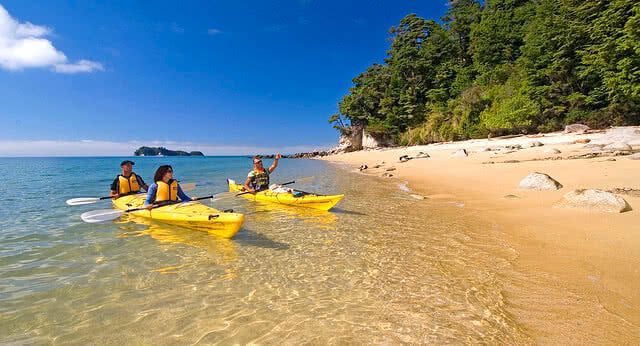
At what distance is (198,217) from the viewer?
6945mm

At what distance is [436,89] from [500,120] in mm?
18180

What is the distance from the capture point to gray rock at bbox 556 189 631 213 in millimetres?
6676

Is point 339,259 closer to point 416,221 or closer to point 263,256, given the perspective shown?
point 263,256

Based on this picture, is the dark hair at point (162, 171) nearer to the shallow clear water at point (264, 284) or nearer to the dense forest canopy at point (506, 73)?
the shallow clear water at point (264, 284)

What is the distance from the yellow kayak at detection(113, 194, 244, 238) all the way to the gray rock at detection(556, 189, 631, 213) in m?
8.26

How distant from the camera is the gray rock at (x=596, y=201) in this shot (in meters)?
6.68

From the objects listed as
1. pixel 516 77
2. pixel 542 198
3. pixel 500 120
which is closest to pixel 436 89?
pixel 516 77

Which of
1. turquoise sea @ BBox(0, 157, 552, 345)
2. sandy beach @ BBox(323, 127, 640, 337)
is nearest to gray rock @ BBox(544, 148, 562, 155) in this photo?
sandy beach @ BBox(323, 127, 640, 337)

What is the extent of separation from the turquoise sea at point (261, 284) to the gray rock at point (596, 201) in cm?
258

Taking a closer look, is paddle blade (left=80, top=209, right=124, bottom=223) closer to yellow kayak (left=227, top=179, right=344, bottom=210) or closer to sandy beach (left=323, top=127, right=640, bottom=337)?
yellow kayak (left=227, top=179, right=344, bottom=210)

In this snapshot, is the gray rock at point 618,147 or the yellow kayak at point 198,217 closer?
the yellow kayak at point 198,217

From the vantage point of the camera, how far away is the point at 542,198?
29.3 feet

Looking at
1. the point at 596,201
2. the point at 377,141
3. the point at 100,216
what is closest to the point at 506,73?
the point at 377,141

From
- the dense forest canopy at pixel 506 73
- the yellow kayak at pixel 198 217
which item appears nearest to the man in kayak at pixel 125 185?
the yellow kayak at pixel 198 217
